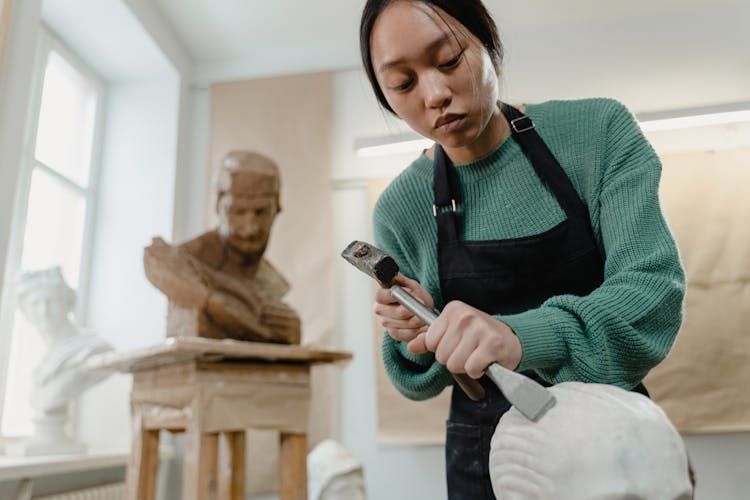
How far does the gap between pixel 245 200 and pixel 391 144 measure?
3.23 feet

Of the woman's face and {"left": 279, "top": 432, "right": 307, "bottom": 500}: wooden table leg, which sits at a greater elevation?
the woman's face

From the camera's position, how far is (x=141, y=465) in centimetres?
199

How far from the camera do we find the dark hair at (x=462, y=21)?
0.94 m

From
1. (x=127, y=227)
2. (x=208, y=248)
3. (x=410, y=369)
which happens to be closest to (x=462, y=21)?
(x=410, y=369)

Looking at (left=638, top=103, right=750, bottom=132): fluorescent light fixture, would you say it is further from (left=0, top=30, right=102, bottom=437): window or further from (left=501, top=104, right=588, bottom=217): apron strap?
(left=0, top=30, right=102, bottom=437): window

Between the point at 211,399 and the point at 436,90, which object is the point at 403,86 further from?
the point at 211,399

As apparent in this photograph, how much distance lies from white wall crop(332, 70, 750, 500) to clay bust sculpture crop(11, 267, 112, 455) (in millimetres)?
1217

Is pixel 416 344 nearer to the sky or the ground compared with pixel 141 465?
nearer to the sky

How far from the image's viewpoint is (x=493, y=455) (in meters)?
0.66

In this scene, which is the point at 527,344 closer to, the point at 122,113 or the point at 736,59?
the point at 736,59

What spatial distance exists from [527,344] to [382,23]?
514mm

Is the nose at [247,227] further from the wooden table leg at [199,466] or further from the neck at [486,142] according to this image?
the neck at [486,142]

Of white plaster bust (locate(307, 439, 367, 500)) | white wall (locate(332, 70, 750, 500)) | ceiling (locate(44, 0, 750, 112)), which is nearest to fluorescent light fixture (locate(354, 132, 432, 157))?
white wall (locate(332, 70, 750, 500))

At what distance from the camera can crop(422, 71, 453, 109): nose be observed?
2.94ft
